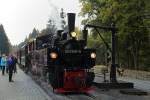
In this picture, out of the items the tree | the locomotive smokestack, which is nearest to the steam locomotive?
the locomotive smokestack

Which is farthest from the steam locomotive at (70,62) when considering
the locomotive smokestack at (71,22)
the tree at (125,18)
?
the tree at (125,18)

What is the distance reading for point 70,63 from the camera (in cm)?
2361

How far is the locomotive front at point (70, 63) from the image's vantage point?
23078 millimetres

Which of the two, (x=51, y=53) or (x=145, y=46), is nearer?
(x=51, y=53)

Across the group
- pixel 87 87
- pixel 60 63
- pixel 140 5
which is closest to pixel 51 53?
pixel 60 63

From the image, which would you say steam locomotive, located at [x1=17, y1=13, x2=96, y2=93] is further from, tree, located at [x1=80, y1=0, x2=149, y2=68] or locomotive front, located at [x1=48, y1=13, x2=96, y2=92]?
tree, located at [x1=80, y1=0, x2=149, y2=68]

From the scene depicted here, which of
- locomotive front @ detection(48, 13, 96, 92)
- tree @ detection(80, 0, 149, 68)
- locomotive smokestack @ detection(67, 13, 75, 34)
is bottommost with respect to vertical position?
locomotive front @ detection(48, 13, 96, 92)

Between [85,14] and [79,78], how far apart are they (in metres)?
42.5

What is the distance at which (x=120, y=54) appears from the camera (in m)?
70.3

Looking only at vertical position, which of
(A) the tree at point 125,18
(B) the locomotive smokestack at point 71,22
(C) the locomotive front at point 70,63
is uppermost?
(A) the tree at point 125,18

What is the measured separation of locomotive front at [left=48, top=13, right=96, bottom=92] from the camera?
23078mm

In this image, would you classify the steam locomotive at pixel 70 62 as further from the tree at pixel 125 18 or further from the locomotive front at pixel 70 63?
the tree at pixel 125 18

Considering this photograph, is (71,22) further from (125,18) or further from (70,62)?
(125,18)

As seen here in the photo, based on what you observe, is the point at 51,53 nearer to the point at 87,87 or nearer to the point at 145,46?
the point at 87,87
